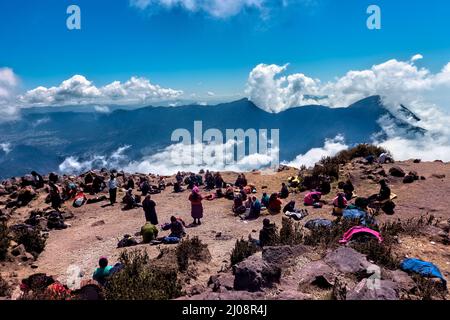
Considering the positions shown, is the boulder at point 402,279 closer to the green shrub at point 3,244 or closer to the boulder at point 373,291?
the boulder at point 373,291

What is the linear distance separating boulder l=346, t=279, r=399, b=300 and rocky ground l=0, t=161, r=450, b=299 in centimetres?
2

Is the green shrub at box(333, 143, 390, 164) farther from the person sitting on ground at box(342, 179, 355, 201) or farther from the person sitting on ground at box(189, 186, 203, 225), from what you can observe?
the person sitting on ground at box(189, 186, 203, 225)

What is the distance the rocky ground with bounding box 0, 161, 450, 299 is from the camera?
27.9 feet

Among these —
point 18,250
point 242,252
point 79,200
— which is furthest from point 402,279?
point 79,200

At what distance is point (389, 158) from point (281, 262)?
21177 mm

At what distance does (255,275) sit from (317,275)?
1588mm

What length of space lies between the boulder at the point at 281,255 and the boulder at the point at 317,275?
47 cm

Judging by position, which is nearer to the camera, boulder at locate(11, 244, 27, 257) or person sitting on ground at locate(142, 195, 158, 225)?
boulder at locate(11, 244, 27, 257)

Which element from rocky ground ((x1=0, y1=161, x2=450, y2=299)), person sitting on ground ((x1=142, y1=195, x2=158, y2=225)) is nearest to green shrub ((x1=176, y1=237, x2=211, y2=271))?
rocky ground ((x1=0, y1=161, x2=450, y2=299))

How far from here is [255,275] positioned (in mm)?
8477

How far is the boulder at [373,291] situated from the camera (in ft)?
24.2

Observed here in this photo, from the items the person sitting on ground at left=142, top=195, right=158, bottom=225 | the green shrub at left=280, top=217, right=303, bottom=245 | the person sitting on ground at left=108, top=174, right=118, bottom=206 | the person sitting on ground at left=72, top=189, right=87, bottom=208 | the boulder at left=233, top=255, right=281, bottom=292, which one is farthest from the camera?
the person sitting on ground at left=72, top=189, right=87, bottom=208
